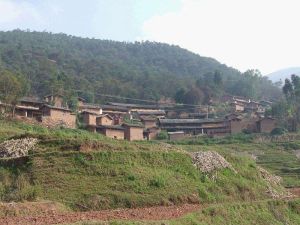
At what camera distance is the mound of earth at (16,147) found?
23.9 metres

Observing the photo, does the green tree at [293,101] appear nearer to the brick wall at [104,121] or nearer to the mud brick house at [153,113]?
the mud brick house at [153,113]

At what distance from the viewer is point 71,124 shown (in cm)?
5619

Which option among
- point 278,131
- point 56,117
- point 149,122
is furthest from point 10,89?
point 278,131

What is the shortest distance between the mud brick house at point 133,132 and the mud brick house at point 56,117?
7518 mm

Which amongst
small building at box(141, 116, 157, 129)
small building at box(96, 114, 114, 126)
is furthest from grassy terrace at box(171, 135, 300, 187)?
small building at box(141, 116, 157, 129)

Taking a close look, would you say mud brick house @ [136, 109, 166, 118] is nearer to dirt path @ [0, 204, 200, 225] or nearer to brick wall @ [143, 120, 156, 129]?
brick wall @ [143, 120, 156, 129]

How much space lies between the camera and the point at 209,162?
2741 cm

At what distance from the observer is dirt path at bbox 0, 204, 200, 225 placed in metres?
16.8

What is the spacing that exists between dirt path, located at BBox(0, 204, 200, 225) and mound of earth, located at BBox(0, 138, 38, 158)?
6584mm

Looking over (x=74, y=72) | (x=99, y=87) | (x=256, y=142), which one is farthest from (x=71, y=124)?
(x=74, y=72)

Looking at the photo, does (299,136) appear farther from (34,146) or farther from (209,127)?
(34,146)

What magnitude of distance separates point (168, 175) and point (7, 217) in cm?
975

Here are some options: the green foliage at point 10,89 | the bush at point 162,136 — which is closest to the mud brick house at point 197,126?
the bush at point 162,136

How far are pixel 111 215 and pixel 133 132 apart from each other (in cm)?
4283
